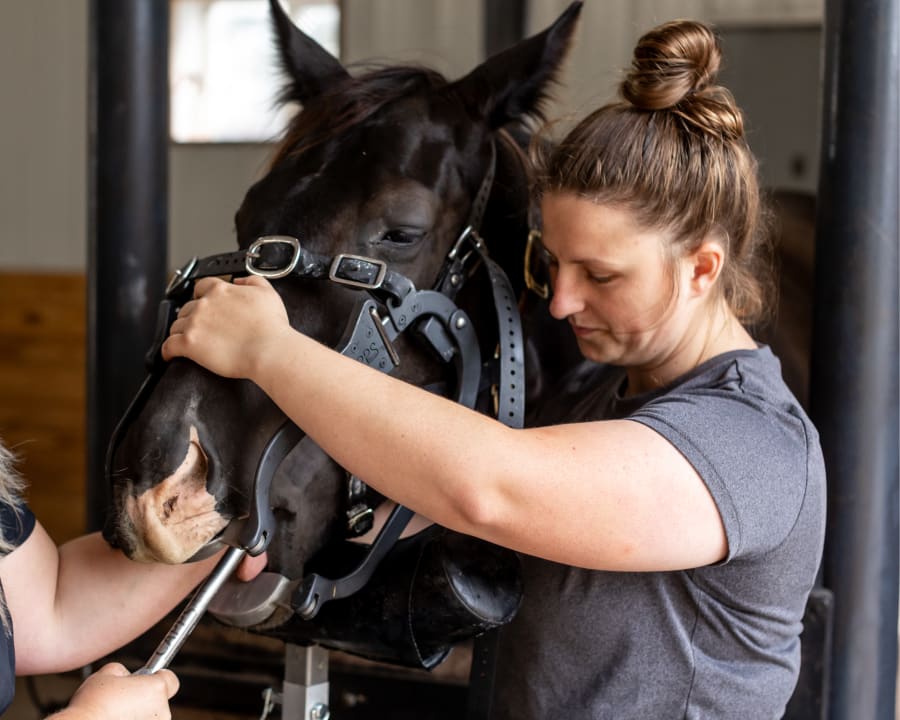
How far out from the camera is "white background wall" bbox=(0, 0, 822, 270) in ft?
14.0

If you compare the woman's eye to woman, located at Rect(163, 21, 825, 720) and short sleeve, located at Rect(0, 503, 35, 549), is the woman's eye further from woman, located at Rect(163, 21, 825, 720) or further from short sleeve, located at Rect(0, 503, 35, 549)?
short sleeve, located at Rect(0, 503, 35, 549)

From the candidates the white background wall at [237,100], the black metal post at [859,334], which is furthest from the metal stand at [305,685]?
the white background wall at [237,100]

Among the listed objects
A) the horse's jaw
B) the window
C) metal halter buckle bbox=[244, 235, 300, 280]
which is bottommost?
the horse's jaw

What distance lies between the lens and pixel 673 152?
950 mm

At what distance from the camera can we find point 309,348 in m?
0.83

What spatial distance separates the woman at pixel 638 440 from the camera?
82 centimetres

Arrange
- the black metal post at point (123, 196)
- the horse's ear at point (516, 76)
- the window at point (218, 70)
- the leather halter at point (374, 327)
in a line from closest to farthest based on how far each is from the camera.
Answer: the leather halter at point (374, 327) → the horse's ear at point (516, 76) → the black metal post at point (123, 196) → the window at point (218, 70)

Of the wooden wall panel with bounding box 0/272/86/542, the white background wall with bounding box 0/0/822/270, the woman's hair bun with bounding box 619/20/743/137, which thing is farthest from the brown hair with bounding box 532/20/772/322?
the wooden wall panel with bounding box 0/272/86/542

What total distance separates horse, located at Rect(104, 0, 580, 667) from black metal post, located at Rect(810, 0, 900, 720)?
0.36 metres

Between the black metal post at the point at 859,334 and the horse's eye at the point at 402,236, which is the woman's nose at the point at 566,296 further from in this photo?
the black metal post at the point at 859,334

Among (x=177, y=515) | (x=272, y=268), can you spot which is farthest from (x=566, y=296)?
(x=177, y=515)

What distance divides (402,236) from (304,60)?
33 centimetres

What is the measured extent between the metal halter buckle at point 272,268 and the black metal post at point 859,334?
0.67 m

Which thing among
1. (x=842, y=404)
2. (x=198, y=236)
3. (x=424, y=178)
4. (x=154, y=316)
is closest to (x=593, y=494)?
(x=424, y=178)
